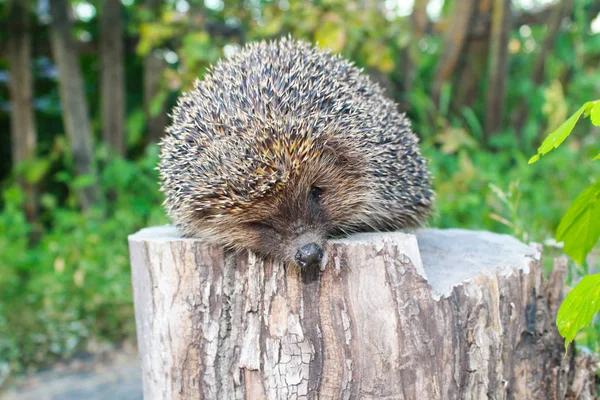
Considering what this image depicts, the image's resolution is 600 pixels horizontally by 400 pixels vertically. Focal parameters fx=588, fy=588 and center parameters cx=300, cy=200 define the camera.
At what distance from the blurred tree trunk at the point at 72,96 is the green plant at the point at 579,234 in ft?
21.4

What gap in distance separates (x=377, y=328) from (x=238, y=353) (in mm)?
722

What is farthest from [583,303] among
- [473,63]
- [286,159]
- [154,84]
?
[154,84]

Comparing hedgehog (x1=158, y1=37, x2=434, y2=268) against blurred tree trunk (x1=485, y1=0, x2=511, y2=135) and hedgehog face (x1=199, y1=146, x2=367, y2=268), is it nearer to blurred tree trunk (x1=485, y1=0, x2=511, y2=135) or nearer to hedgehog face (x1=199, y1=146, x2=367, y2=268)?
hedgehog face (x1=199, y1=146, x2=367, y2=268)

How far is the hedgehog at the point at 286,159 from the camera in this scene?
2.93 meters

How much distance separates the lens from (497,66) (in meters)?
8.07

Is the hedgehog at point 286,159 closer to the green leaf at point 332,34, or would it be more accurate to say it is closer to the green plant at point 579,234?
the green plant at point 579,234

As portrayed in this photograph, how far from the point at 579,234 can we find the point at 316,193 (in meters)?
1.31

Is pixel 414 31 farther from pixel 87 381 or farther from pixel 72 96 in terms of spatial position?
pixel 87 381

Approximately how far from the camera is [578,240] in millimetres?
2754

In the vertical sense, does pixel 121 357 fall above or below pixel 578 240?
below

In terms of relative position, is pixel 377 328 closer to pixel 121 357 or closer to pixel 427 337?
pixel 427 337

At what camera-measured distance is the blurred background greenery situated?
266 inches

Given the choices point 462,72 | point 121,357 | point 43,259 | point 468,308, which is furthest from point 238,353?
point 462,72

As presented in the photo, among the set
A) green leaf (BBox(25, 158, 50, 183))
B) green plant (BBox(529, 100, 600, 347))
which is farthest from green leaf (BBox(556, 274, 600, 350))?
green leaf (BBox(25, 158, 50, 183))
